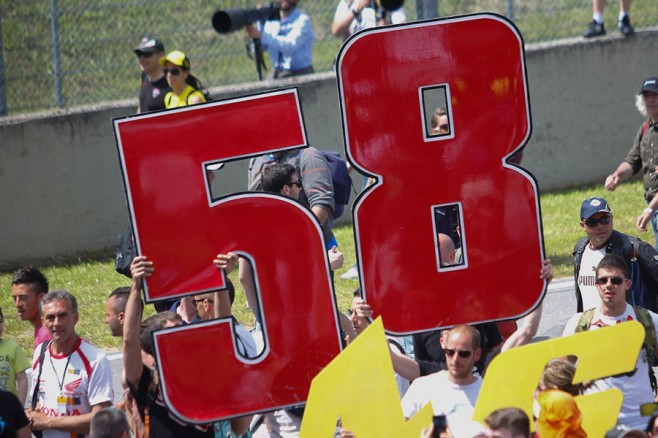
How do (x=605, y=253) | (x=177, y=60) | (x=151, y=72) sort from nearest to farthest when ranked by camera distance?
(x=605, y=253) → (x=177, y=60) → (x=151, y=72)

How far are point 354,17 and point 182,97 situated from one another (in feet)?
9.48

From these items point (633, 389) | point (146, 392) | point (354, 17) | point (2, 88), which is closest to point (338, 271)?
point (354, 17)

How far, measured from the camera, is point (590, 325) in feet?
24.1

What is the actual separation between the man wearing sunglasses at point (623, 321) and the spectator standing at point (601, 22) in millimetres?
7118

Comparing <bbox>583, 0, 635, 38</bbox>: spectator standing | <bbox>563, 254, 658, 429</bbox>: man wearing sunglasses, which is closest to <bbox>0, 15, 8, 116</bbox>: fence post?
<bbox>583, 0, 635, 38</bbox>: spectator standing

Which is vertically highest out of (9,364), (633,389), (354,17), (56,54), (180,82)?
(56,54)

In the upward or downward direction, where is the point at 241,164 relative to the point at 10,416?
downward

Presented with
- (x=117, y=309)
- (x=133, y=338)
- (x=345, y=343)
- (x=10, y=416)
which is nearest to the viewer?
(x=10, y=416)

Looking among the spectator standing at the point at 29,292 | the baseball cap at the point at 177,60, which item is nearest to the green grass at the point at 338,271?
the baseball cap at the point at 177,60

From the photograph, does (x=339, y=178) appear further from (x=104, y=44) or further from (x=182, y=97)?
(x=104, y=44)

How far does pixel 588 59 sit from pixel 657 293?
6.41 meters

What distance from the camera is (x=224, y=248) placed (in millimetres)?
6055

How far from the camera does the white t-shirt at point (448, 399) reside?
6266mm

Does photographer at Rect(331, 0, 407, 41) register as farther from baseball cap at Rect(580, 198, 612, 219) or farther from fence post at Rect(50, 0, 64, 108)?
baseball cap at Rect(580, 198, 612, 219)
